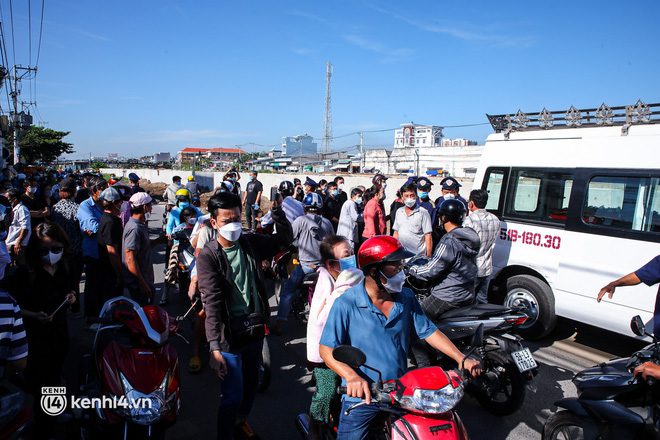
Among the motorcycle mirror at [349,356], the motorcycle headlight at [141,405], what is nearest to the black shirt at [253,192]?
the motorcycle headlight at [141,405]

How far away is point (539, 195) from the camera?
5312 millimetres

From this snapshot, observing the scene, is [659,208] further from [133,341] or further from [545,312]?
[133,341]

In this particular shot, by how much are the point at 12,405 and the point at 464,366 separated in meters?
2.40

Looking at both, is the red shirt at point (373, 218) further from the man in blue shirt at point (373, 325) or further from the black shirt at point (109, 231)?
the man in blue shirt at point (373, 325)

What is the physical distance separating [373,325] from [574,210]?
395 cm

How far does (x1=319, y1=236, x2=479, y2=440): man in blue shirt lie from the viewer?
6.94ft

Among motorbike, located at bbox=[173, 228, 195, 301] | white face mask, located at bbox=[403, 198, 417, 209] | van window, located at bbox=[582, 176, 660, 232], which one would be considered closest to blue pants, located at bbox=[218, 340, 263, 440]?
motorbike, located at bbox=[173, 228, 195, 301]

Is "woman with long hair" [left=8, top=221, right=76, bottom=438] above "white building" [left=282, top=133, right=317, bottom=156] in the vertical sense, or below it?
below

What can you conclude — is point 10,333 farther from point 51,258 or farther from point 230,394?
point 230,394

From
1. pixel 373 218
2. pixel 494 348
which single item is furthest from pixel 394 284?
pixel 373 218

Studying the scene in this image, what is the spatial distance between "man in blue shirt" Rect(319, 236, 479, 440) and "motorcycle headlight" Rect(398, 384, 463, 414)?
0.30 metres

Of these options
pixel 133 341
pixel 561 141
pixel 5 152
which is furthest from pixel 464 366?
pixel 5 152

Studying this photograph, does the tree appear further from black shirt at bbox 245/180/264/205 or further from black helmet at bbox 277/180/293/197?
black helmet at bbox 277/180/293/197

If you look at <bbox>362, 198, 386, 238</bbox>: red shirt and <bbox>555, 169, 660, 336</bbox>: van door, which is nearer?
<bbox>555, 169, 660, 336</bbox>: van door
